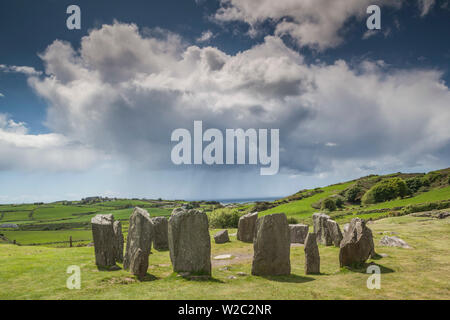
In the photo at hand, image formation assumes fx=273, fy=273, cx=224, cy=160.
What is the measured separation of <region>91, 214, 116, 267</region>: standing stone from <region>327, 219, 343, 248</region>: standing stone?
18081 millimetres

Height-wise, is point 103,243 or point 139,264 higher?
point 103,243

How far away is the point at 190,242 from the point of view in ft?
A: 47.6

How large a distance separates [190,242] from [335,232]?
15237 mm

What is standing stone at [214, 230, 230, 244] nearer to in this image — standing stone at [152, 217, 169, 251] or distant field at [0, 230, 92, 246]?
standing stone at [152, 217, 169, 251]

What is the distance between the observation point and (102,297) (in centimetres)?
1091

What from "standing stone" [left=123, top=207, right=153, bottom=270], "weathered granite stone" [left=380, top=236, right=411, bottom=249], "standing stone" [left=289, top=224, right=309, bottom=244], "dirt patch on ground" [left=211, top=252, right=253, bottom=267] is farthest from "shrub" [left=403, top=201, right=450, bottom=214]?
"standing stone" [left=123, top=207, right=153, bottom=270]

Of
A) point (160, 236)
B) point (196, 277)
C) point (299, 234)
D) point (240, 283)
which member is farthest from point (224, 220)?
point (240, 283)

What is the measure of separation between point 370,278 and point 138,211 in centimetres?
1324

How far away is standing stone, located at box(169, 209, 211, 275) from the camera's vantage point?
564 inches

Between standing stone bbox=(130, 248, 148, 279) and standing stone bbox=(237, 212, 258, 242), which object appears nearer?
standing stone bbox=(130, 248, 148, 279)

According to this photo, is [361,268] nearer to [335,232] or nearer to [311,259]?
[311,259]

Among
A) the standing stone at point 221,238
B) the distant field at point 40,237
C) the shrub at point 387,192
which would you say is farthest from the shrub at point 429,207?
the distant field at point 40,237
